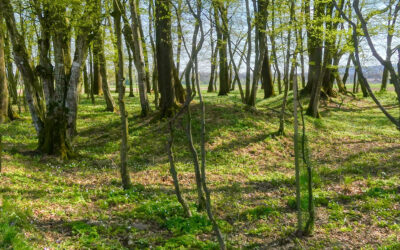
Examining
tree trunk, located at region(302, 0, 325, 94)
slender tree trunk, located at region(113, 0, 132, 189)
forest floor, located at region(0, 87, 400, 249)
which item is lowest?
forest floor, located at region(0, 87, 400, 249)

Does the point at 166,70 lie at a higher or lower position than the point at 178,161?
higher

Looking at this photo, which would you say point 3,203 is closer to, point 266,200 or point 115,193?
point 115,193

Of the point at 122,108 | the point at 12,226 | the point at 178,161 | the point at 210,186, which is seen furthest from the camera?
the point at 178,161

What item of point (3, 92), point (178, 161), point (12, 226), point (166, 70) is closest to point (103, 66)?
point (166, 70)

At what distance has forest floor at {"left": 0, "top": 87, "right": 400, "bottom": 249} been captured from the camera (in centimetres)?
646

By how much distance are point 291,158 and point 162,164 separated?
246 inches

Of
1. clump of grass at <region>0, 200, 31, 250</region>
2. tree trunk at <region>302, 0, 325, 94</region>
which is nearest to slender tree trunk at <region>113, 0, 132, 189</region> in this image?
clump of grass at <region>0, 200, 31, 250</region>

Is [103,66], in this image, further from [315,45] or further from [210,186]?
[315,45]

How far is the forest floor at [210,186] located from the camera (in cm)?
646

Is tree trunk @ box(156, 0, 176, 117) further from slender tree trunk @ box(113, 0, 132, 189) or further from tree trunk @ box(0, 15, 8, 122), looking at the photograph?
tree trunk @ box(0, 15, 8, 122)

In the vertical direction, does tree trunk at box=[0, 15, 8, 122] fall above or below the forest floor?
above

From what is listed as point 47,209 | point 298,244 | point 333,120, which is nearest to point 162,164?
point 47,209

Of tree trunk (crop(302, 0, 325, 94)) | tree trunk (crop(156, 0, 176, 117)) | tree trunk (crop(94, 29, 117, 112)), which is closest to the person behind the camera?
tree trunk (crop(302, 0, 325, 94))

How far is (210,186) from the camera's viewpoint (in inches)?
399
